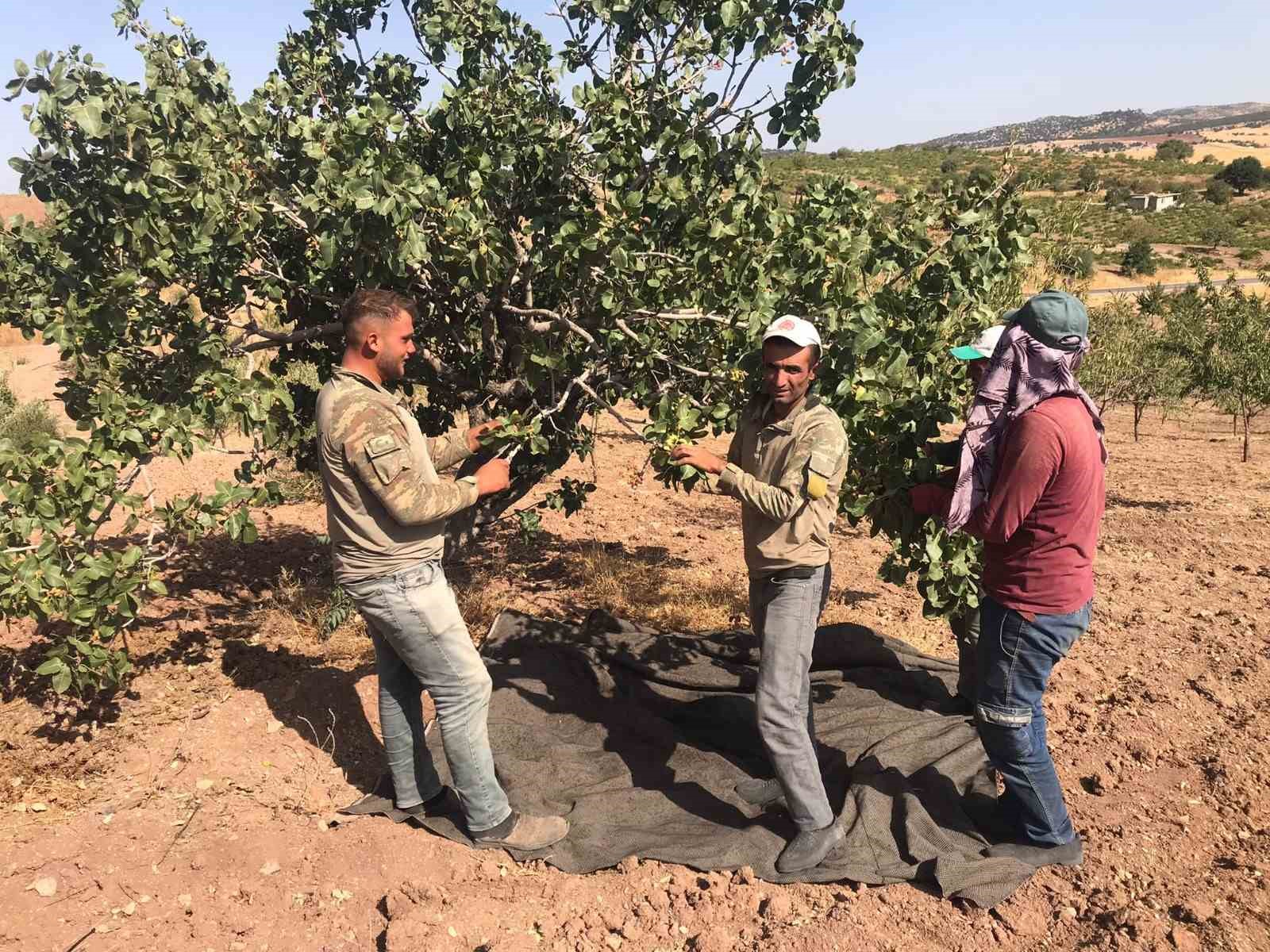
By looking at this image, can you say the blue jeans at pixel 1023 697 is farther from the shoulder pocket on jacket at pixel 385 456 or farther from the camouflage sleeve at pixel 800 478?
the shoulder pocket on jacket at pixel 385 456

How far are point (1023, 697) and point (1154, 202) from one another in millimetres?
64138

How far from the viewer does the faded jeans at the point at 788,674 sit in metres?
3.16

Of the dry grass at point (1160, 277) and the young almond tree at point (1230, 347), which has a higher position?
the young almond tree at point (1230, 347)

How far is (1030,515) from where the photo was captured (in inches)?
116

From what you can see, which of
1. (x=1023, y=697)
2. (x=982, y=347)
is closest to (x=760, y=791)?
(x=1023, y=697)

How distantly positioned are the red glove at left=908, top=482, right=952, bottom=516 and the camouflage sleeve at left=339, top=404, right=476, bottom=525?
168 centimetres

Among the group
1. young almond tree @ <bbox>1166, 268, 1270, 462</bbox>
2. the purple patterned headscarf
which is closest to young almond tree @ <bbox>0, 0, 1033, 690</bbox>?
the purple patterned headscarf

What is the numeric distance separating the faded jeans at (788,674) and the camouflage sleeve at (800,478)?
0.30m

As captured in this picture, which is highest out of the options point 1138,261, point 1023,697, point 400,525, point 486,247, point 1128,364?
point 486,247

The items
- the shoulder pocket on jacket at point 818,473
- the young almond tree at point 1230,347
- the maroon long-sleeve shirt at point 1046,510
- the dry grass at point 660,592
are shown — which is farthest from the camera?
the young almond tree at point 1230,347

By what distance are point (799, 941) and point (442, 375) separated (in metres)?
3.43

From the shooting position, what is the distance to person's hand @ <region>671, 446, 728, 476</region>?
3002 mm

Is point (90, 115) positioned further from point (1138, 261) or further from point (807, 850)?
point (1138, 261)

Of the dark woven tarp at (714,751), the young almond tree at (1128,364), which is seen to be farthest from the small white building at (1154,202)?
the dark woven tarp at (714,751)
